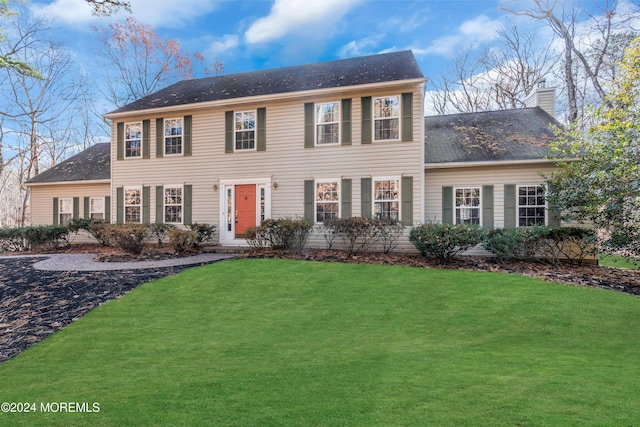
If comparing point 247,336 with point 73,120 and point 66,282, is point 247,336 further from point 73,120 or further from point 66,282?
point 73,120

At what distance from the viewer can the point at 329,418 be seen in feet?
8.44

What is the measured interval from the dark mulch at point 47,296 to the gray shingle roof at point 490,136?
30.8 ft

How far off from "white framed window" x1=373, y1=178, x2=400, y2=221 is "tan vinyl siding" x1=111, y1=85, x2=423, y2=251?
0.90 ft

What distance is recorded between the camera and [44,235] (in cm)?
1328

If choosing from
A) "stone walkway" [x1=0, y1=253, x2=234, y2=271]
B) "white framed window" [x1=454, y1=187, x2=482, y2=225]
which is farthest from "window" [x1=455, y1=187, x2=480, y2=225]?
"stone walkway" [x1=0, y1=253, x2=234, y2=271]

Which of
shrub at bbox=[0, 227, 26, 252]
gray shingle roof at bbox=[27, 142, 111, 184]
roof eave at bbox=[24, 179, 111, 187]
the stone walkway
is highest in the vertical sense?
gray shingle roof at bbox=[27, 142, 111, 184]

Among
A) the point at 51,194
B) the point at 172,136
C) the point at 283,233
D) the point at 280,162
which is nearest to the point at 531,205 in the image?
the point at 283,233

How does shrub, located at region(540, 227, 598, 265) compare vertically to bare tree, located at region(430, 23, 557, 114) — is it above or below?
below

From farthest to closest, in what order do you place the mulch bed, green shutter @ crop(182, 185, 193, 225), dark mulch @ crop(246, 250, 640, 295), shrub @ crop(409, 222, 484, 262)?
green shutter @ crop(182, 185, 193, 225), shrub @ crop(409, 222, 484, 262), dark mulch @ crop(246, 250, 640, 295), the mulch bed

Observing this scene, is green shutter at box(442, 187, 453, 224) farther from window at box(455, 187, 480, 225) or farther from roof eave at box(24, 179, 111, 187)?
roof eave at box(24, 179, 111, 187)

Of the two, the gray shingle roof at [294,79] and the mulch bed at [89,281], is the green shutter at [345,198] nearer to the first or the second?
the mulch bed at [89,281]

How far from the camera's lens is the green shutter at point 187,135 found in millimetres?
12820

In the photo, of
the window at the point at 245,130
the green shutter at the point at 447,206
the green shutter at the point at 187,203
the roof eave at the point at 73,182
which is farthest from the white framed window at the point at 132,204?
the green shutter at the point at 447,206

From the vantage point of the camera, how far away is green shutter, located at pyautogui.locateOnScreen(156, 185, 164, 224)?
13.1 m
